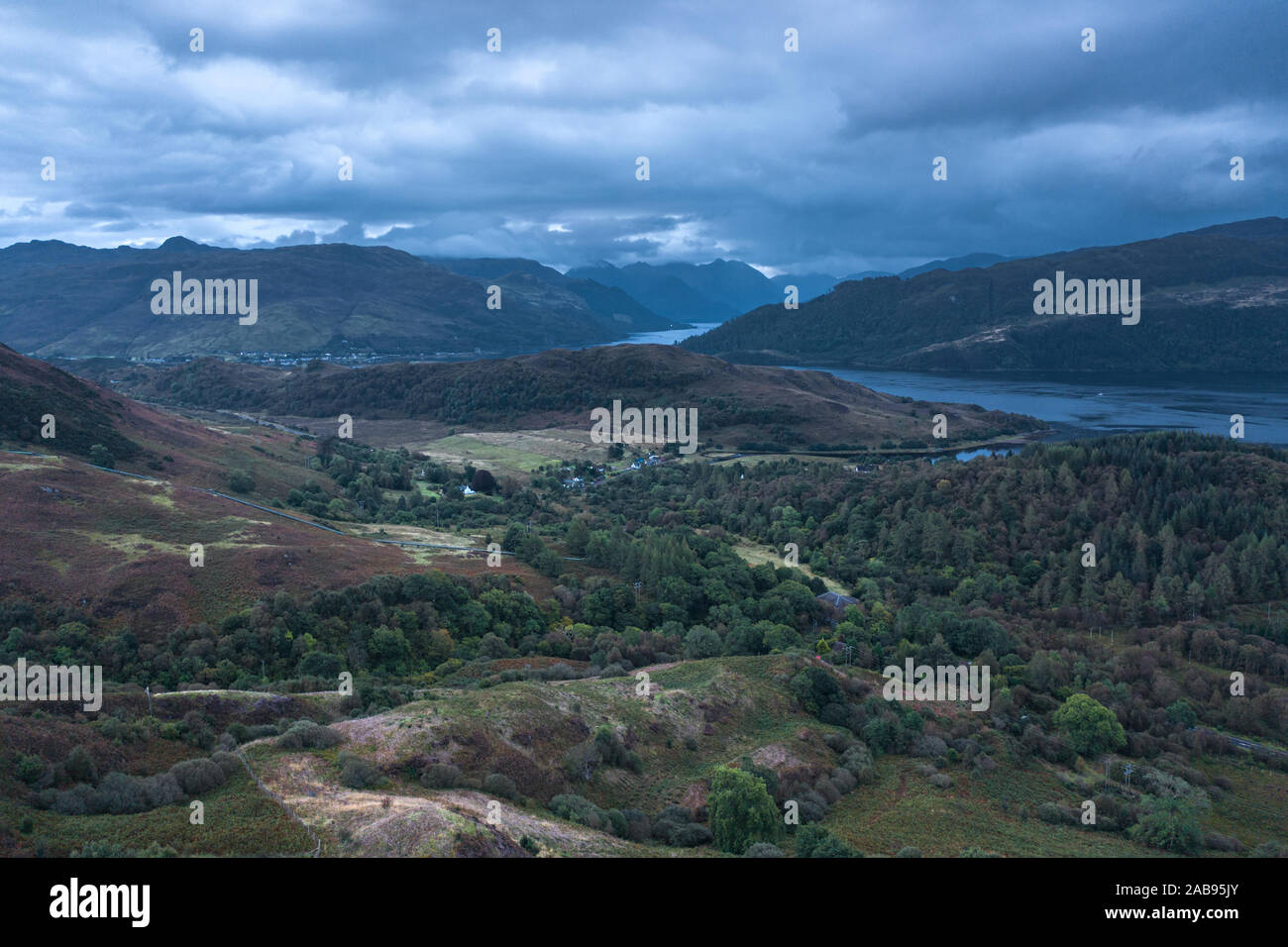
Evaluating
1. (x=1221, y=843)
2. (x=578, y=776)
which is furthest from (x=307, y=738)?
(x=1221, y=843)

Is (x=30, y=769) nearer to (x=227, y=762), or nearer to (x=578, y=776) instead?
(x=227, y=762)

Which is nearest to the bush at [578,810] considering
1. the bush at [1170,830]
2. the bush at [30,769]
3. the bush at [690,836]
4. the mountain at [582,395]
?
the bush at [690,836]

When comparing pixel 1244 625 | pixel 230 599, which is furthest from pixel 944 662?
pixel 230 599

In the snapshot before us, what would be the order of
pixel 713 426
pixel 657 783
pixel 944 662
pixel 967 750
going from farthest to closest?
pixel 713 426, pixel 944 662, pixel 967 750, pixel 657 783

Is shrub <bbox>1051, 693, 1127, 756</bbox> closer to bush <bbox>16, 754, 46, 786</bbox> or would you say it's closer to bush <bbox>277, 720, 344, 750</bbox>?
bush <bbox>277, 720, 344, 750</bbox>

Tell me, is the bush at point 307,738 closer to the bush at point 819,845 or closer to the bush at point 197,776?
the bush at point 197,776

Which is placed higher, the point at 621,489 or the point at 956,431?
the point at 956,431

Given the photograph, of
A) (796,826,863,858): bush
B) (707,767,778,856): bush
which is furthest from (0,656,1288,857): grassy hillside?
(707,767,778,856): bush

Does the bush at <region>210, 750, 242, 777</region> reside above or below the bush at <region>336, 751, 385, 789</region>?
above
